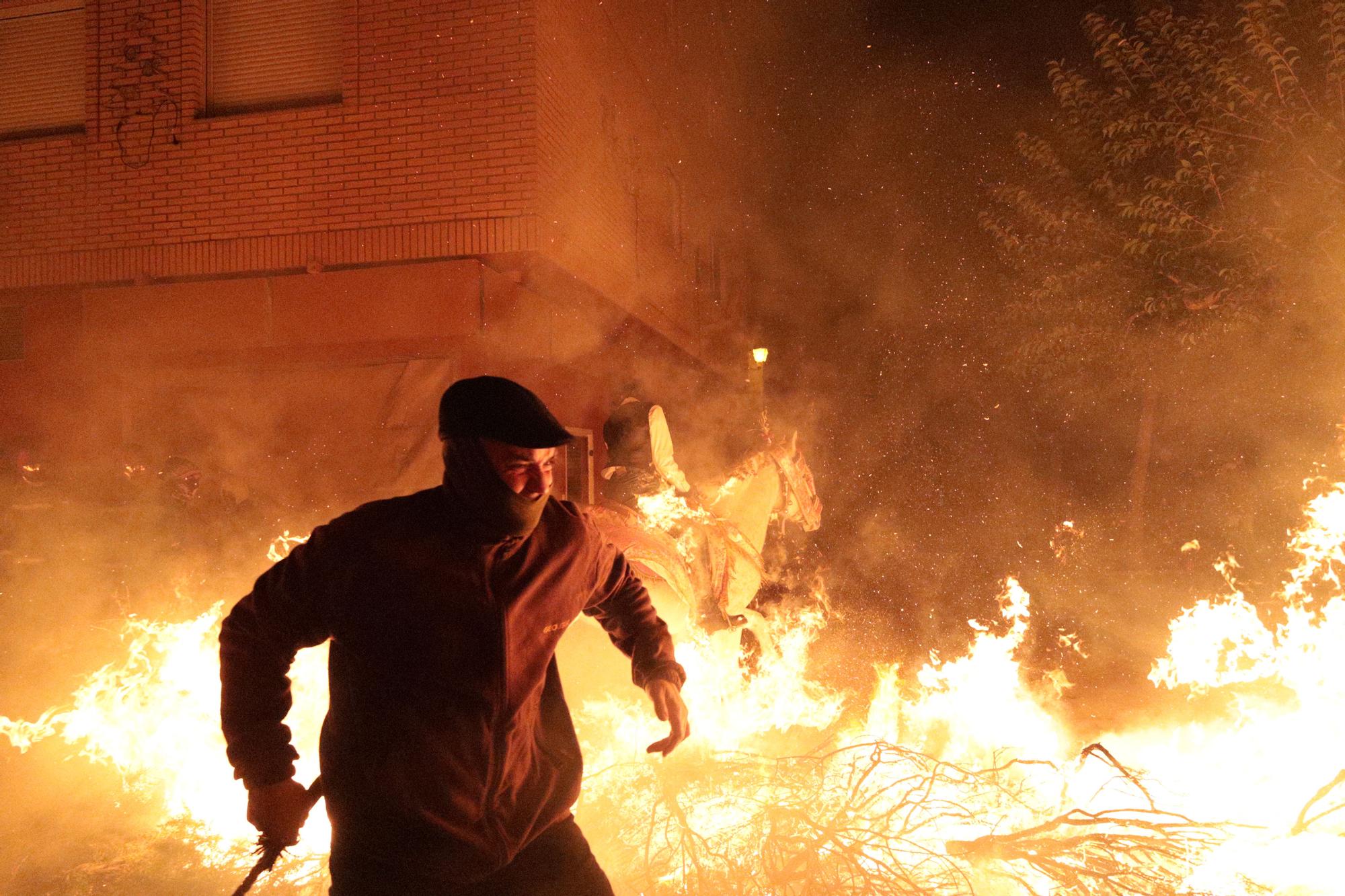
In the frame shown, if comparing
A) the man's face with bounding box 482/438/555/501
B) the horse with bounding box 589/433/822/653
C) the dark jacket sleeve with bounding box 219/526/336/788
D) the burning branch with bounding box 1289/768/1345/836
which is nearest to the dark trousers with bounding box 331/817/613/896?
the dark jacket sleeve with bounding box 219/526/336/788

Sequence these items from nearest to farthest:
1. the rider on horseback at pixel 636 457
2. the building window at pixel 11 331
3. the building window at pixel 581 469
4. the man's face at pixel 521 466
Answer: the man's face at pixel 521 466
the rider on horseback at pixel 636 457
the building window at pixel 11 331
the building window at pixel 581 469

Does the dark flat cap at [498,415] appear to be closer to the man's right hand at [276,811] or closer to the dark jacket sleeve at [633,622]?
the dark jacket sleeve at [633,622]

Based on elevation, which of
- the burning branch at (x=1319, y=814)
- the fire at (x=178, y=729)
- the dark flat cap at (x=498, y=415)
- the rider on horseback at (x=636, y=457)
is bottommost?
the fire at (x=178, y=729)

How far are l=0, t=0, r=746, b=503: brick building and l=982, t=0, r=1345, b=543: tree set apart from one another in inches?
247

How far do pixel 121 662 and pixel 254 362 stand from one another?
3284 mm

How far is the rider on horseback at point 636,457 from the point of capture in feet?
19.6

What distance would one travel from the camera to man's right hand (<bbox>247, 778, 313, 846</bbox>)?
200cm

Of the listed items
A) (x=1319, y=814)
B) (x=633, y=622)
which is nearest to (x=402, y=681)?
(x=633, y=622)

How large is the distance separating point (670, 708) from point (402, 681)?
0.83 m

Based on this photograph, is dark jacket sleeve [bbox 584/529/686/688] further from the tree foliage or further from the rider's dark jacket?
the tree foliage

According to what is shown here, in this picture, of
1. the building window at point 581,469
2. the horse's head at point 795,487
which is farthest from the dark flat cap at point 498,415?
the building window at point 581,469

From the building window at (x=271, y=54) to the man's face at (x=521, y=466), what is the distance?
7.66 meters

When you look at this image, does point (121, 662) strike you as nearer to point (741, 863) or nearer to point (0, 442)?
point (0, 442)

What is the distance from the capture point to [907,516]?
17.5 m
